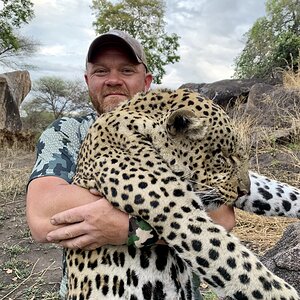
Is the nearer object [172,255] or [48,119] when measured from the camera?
[172,255]

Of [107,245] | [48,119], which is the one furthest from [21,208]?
[48,119]

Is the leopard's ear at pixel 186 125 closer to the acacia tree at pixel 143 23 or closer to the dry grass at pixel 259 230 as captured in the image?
the dry grass at pixel 259 230

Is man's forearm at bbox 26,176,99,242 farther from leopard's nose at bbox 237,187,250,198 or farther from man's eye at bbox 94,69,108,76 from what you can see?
man's eye at bbox 94,69,108,76

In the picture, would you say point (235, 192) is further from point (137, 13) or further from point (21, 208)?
point (137, 13)

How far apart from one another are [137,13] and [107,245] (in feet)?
131

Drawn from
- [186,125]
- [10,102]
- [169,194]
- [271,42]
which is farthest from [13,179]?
[271,42]

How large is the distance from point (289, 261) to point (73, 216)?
7.01ft

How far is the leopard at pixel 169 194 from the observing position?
2355mm

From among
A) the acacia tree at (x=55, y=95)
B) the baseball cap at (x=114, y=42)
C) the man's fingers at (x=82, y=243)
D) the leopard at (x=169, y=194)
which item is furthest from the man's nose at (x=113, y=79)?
the acacia tree at (x=55, y=95)

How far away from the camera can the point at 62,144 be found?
322 centimetres

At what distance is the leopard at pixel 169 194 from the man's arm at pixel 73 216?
2.7 inches

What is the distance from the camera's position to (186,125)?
2.65 metres

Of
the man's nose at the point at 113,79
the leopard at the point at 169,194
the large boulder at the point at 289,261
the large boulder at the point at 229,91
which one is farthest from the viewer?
the large boulder at the point at 229,91

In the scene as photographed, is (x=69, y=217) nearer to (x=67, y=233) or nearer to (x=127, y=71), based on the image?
(x=67, y=233)
